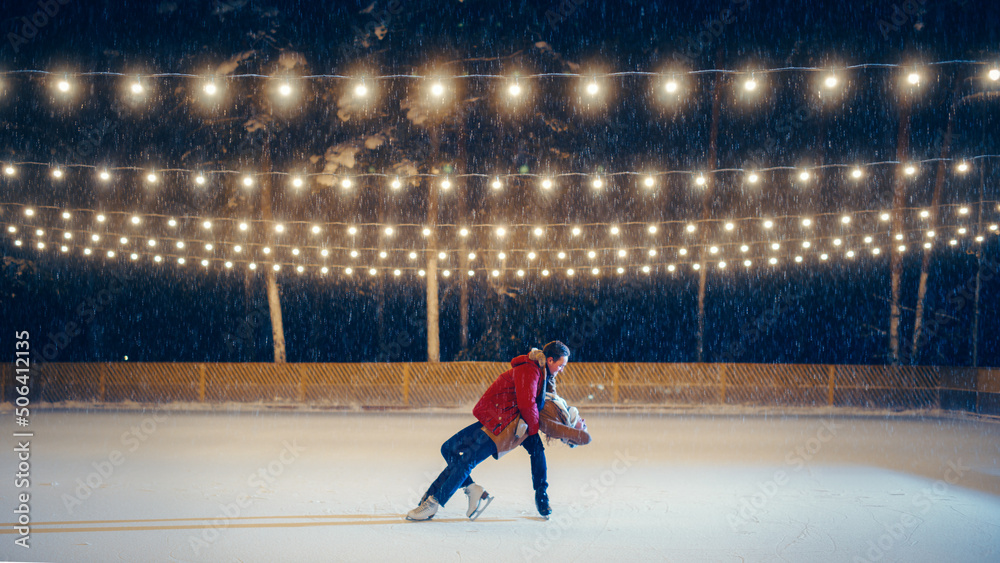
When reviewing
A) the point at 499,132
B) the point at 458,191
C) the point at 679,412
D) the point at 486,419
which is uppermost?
the point at 499,132

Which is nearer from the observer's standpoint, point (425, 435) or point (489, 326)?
point (425, 435)

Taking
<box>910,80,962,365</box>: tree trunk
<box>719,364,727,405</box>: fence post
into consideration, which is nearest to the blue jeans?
<box>719,364,727,405</box>: fence post

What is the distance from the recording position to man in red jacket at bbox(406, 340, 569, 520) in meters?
5.11

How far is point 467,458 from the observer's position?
5.14 metres

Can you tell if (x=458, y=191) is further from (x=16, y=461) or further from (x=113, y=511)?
(x=113, y=511)

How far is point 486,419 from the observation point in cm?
516

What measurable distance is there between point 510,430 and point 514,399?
0.24m

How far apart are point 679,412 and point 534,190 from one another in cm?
1226

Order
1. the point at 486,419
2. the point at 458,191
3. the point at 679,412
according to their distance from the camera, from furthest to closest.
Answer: the point at 458,191
the point at 679,412
the point at 486,419

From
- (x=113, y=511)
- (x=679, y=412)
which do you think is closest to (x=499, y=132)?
(x=679, y=412)

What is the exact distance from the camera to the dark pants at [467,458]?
5.12 meters

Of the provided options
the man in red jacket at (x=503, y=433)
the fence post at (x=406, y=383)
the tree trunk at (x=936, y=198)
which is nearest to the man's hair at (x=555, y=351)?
the man in red jacket at (x=503, y=433)

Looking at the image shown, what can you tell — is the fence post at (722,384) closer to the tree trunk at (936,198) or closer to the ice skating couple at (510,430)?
the tree trunk at (936,198)

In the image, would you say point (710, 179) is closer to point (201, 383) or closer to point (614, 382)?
point (614, 382)
